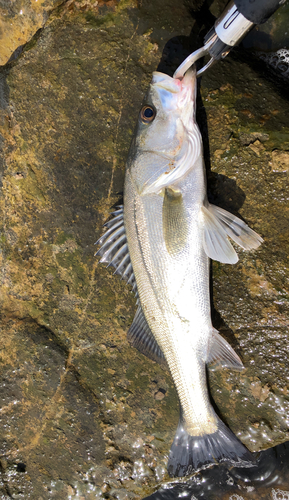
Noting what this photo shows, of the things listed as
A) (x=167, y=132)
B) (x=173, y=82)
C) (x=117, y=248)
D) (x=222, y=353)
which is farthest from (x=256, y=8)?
(x=222, y=353)

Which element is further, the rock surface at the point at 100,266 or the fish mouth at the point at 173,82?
the rock surface at the point at 100,266

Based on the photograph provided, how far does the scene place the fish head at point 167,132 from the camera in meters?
2.36

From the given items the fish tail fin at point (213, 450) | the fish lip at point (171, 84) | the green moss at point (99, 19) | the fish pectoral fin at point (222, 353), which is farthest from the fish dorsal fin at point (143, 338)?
the green moss at point (99, 19)

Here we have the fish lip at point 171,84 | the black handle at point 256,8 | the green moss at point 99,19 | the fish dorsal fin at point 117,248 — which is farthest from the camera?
the green moss at point 99,19

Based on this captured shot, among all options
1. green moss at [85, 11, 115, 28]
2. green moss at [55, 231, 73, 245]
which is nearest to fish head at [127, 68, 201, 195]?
green moss at [85, 11, 115, 28]

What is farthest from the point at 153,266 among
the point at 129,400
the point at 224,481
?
the point at 224,481

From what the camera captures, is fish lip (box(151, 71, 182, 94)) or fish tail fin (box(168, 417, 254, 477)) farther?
fish tail fin (box(168, 417, 254, 477))

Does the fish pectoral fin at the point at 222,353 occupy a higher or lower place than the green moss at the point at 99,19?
lower

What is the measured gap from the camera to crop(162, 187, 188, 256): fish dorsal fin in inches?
95.3

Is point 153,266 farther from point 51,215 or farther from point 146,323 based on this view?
point 51,215

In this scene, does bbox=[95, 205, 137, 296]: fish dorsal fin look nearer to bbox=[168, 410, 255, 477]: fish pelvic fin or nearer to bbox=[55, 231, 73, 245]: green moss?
bbox=[55, 231, 73, 245]: green moss

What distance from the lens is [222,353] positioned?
2582mm

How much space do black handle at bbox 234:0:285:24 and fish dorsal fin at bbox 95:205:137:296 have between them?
1.65 meters

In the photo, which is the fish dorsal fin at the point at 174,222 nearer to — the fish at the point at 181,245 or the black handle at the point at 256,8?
the fish at the point at 181,245
